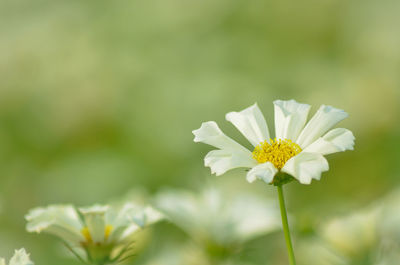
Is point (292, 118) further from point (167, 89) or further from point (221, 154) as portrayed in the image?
point (167, 89)

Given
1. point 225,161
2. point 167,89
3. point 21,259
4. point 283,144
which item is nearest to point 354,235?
point 283,144

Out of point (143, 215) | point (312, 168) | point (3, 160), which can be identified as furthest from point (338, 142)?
point (3, 160)

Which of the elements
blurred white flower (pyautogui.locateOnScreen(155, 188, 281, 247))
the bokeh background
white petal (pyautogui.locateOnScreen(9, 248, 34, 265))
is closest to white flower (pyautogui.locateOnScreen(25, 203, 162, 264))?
white petal (pyautogui.locateOnScreen(9, 248, 34, 265))

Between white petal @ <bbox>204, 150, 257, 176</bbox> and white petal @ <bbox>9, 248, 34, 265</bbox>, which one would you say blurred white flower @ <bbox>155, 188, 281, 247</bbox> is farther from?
white petal @ <bbox>9, 248, 34, 265</bbox>

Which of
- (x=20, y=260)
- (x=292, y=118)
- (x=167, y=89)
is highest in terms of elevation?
(x=167, y=89)

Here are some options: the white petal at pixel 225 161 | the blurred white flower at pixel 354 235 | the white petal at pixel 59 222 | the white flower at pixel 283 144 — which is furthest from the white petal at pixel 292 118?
the white petal at pixel 59 222

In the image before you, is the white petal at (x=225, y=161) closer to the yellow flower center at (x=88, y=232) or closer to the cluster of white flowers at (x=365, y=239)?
the yellow flower center at (x=88, y=232)
